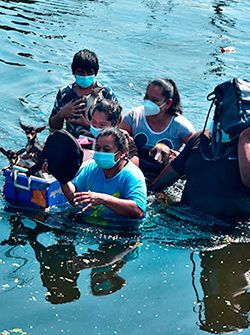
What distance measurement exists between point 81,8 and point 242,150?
1049cm

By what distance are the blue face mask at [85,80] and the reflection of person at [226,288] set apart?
9.32 ft

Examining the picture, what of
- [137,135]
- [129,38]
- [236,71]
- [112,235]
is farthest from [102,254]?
[129,38]

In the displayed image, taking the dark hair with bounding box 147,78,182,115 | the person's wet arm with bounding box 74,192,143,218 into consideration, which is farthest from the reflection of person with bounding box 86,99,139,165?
the person's wet arm with bounding box 74,192,143,218

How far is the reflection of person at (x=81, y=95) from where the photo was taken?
9.03 meters

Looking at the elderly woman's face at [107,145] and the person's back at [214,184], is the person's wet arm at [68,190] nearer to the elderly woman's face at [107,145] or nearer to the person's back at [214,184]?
the elderly woman's face at [107,145]

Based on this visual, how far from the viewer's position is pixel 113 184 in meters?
7.32

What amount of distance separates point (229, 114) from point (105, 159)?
1.19 m

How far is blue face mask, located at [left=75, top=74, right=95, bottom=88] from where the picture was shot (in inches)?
360

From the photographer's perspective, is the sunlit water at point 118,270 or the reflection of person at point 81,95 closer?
the sunlit water at point 118,270

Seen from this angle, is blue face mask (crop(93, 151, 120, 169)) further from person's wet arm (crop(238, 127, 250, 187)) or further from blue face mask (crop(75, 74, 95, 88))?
blue face mask (crop(75, 74, 95, 88))

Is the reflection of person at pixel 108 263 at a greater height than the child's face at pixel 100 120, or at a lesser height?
lesser

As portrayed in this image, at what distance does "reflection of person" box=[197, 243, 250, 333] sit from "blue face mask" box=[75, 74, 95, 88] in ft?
9.32

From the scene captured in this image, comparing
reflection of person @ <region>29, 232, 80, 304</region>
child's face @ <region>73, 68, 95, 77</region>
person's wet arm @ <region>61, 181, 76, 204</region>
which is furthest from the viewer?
child's face @ <region>73, 68, 95, 77</region>

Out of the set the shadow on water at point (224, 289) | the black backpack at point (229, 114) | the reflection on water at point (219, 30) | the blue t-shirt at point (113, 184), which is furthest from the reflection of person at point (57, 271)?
the reflection on water at point (219, 30)
